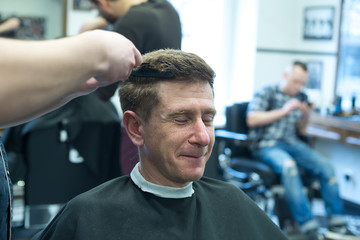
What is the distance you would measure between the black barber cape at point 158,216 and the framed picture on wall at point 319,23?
3741mm

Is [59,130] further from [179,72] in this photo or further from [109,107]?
[179,72]

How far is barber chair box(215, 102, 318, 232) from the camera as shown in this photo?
11.6 feet

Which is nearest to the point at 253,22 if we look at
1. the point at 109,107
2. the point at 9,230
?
the point at 109,107

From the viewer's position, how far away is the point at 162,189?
4.40 feet

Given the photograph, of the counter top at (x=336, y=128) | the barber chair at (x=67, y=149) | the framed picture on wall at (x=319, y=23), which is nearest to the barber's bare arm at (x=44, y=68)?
the barber chair at (x=67, y=149)

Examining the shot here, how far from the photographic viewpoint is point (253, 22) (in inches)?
194

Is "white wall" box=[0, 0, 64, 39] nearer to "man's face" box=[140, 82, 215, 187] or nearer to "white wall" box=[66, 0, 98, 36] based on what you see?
"white wall" box=[66, 0, 98, 36]

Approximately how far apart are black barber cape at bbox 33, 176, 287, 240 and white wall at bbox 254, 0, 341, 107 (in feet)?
11.6

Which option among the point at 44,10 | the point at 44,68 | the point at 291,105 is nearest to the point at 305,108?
the point at 291,105

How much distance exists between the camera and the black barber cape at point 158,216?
121 cm

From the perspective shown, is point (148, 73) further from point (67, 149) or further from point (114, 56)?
point (67, 149)

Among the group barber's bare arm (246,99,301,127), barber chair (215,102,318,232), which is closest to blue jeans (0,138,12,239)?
barber chair (215,102,318,232)

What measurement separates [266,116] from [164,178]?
241 cm

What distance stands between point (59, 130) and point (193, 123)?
179cm
